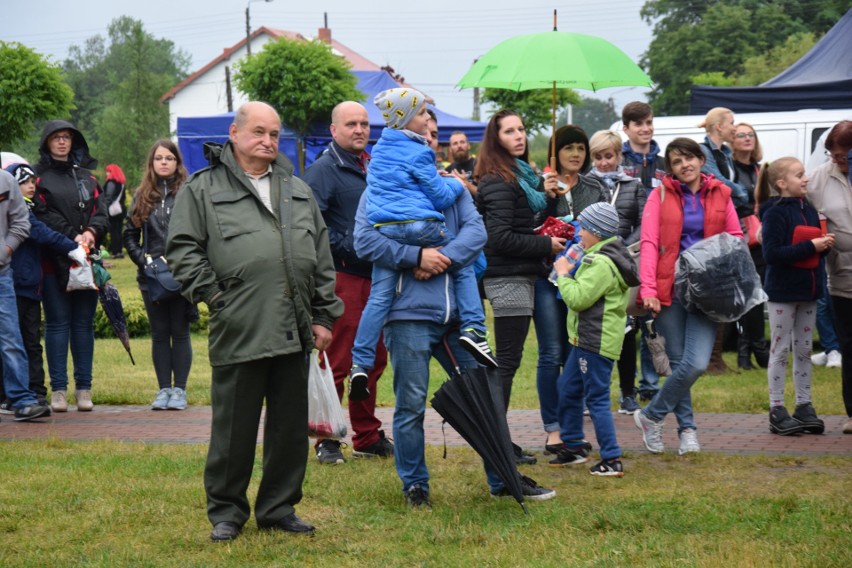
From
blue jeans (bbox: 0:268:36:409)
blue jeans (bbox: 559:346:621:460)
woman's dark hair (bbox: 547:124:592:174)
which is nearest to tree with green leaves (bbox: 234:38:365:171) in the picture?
blue jeans (bbox: 0:268:36:409)

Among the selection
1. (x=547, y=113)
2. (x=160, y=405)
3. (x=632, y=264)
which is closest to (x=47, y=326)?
(x=160, y=405)

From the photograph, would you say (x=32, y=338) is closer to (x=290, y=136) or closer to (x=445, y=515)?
(x=445, y=515)

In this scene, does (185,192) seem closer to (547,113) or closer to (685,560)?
(685,560)

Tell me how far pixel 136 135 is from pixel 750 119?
193ft

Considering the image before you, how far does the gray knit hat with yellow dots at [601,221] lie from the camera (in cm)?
721

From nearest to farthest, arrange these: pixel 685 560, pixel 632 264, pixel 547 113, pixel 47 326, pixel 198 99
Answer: pixel 685 560 < pixel 632 264 < pixel 47 326 < pixel 547 113 < pixel 198 99

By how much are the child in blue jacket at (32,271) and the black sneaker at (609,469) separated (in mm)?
4861

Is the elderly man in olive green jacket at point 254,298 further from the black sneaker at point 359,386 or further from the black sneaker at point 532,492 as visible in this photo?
the black sneaker at point 532,492

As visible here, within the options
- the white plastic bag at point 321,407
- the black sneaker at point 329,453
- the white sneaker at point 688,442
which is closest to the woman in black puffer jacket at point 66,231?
the black sneaker at point 329,453

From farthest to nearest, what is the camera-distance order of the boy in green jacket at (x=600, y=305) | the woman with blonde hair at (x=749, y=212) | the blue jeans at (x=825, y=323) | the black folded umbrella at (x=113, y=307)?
the blue jeans at (x=825, y=323) → the woman with blonde hair at (x=749, y=212) → the black folded umbrella at (x=113, y=307) → the boy in green jacket at (x=600, y=305)

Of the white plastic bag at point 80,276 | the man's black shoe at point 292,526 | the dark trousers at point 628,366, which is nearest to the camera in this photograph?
the man's black shoe at point 292,526

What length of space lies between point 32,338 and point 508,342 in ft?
15.3

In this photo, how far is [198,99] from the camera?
89875 mm

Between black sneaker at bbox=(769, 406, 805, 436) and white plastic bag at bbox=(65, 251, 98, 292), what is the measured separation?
563 cm
